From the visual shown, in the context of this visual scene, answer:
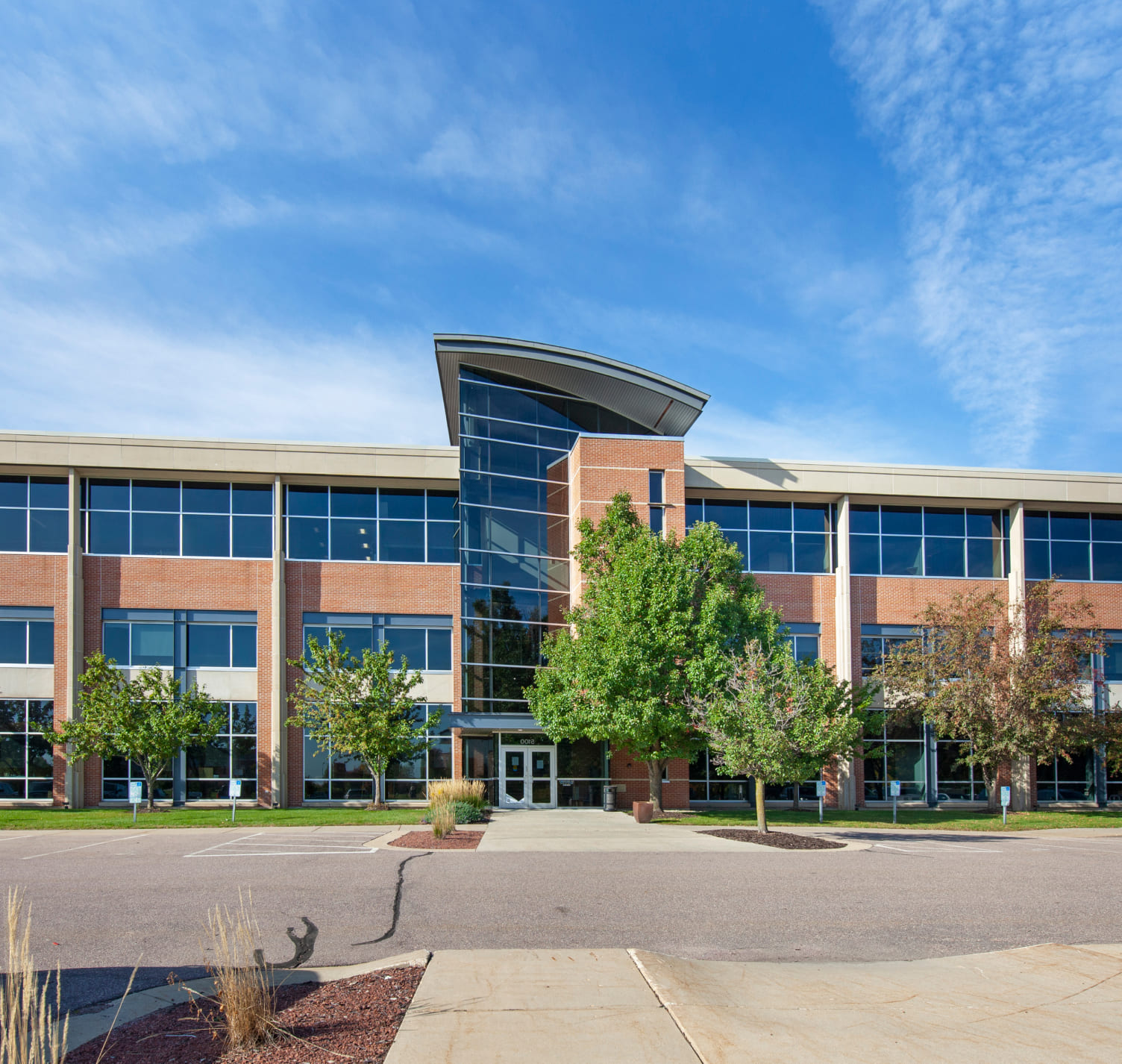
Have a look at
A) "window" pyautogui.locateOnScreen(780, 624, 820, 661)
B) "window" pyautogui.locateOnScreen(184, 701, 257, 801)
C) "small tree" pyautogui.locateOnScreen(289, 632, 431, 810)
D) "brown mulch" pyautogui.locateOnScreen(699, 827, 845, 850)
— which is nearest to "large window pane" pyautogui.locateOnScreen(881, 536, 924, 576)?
"window" pyautogui.locateOnScreen(780, 624, 820, 661)

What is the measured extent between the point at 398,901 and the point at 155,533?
76.9 feet

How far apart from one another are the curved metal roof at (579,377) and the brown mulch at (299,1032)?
85.2 ft

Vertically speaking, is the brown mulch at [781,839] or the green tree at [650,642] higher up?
the green tree at [650,642]

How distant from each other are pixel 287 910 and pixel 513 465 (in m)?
22.9

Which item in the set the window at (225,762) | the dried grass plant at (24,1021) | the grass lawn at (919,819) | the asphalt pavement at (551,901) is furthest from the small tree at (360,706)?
the dried grass plant at (24,1021)

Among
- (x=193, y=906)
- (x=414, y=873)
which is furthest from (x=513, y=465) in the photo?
(x=193, y=906)

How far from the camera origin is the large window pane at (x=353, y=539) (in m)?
32.3

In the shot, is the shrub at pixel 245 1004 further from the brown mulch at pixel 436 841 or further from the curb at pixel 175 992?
the brown mulch at pixel 436 841

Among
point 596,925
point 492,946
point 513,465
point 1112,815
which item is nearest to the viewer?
point 492,946

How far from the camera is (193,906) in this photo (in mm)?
11273

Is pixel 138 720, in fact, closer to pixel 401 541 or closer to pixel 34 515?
pixel 34 515

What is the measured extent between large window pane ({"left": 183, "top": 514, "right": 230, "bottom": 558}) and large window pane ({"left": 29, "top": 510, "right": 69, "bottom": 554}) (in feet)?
12.6

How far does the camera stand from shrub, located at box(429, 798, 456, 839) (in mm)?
19688

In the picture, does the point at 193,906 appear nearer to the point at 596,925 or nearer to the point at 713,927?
the point at 596,925
